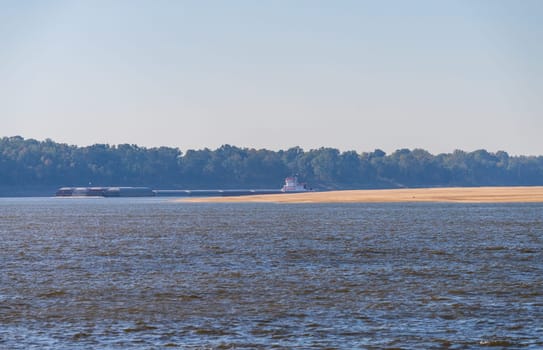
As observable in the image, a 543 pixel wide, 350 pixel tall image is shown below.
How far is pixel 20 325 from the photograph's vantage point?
103ft

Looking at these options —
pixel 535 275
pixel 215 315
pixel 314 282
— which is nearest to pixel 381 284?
pixel 314 282

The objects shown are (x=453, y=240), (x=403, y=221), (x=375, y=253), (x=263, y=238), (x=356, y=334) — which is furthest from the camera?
(x=403, y=221)

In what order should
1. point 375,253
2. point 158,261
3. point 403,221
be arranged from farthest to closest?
1. point 403,221
2. point 375,253
3. point 158,261

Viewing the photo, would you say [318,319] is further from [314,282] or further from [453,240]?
[453,240]

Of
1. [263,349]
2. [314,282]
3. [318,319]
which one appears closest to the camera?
[263,349]

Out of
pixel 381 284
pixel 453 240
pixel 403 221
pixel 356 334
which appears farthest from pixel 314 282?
pixel 403 221

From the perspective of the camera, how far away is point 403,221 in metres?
102

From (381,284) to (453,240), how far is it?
94.1ft

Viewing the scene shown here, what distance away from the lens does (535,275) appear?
4341 centimetres

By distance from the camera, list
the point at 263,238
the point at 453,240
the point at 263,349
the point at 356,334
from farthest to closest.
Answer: the point at 263,238
the point at 453,240
the point at 356,334
the point at 263,349

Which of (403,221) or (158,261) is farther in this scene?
(403,221)

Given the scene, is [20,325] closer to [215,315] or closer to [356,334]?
[215,315]

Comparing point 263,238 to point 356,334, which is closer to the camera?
point 356,334

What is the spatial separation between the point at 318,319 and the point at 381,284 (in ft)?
31.1
